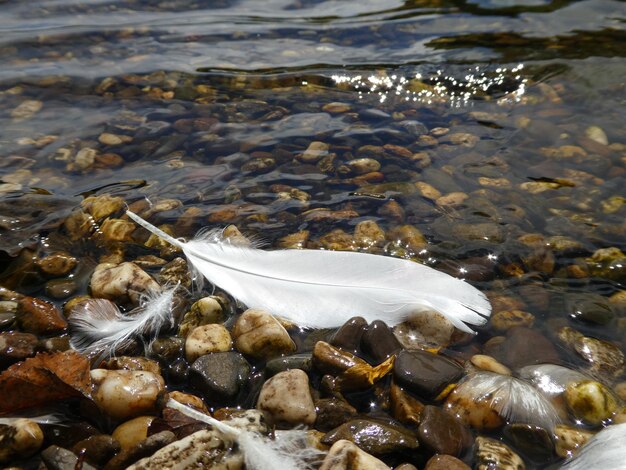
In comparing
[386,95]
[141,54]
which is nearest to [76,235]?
[386,95]

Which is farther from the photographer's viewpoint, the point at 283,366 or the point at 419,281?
the point at 419,281

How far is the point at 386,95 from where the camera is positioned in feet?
19.2

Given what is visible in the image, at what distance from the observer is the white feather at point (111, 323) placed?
2.84 metres

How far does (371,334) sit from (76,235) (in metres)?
2.36

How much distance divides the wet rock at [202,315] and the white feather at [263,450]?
2.89ft

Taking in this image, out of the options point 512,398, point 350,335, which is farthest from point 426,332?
point 512,398

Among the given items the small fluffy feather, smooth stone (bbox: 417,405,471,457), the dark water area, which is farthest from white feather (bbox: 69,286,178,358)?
the small fluffy feather

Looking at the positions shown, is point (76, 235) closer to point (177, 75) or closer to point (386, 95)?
point (177, 75)

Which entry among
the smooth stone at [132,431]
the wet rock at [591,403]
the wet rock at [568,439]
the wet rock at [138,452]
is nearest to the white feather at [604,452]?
the wet rock at [568,439]

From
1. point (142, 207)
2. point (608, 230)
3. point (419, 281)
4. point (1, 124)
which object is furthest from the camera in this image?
point (1, 124)

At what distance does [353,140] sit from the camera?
4957 mm

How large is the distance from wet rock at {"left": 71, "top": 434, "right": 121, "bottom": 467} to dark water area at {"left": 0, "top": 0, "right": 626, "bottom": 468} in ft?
3.45

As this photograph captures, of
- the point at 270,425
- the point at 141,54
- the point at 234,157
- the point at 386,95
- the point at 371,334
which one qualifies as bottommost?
the point at 270,425

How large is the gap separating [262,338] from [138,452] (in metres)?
0.86
